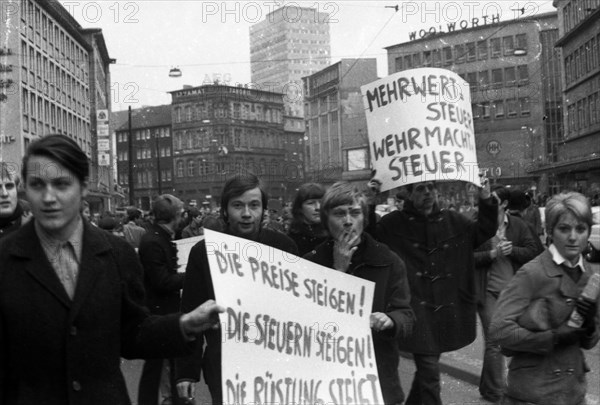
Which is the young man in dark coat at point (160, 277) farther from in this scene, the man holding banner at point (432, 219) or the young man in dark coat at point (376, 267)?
the young man in dark coat at point (376, 267)

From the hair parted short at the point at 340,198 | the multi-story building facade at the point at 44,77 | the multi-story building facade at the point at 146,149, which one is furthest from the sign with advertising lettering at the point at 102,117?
the multi-story building facade at the point at 146,149

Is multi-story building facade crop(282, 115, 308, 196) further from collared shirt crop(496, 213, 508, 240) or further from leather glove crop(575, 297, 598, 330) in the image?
leather glove crop(575, 297, 598, 330)

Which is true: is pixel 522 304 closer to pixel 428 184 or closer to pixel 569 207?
pixel 569 207

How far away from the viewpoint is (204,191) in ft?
215

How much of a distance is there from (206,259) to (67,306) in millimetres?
1527

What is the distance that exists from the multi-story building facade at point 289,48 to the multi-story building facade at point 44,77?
13342 mm

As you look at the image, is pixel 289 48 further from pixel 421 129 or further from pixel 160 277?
pixel 421 129

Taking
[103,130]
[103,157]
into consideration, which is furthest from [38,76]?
[103,157]

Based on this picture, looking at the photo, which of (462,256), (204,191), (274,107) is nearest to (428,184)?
(462,256)

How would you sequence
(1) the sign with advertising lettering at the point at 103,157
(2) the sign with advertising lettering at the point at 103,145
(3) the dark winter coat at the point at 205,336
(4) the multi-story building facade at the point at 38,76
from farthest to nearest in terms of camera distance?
1. (1) the sign with advertising lettering at the point at 103,157
2. (2) the sign with advertising lettering at the point at 103,145
3. (4) the multi-story building facade at the point at 38,76
4. (3) the dark winter coat at the point at 205,336

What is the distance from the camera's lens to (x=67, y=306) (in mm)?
2701

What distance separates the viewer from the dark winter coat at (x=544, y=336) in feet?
12.4

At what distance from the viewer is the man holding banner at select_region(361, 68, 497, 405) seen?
543 centimetres

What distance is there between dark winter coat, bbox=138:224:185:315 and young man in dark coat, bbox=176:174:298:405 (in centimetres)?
217
